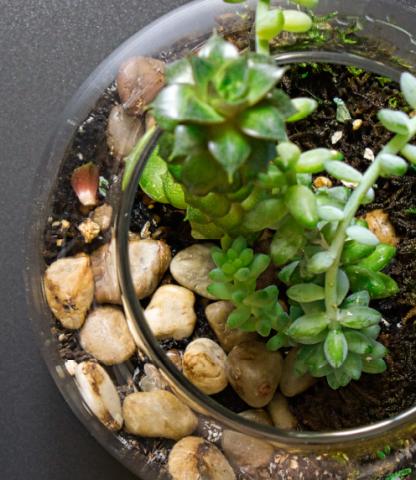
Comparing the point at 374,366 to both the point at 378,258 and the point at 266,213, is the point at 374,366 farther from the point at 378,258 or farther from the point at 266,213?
the point at 266,213

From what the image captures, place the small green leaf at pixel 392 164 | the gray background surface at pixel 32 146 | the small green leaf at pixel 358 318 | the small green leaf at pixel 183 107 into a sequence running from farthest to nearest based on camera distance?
the gray background surface at pixel 32 146
the small green leaf at pixel 358 318
the small green leaf at pixel 392 164
the small green leaf at pixel 183 107

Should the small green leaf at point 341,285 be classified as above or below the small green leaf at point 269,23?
below

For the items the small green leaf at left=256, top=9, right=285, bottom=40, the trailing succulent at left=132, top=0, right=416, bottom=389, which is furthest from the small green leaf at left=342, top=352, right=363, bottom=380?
the small green leaf at left=256, top=9, right=285, bottom=40

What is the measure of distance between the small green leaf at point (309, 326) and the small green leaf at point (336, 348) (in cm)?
1

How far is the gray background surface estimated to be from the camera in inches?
42.3

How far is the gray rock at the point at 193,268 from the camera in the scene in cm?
82

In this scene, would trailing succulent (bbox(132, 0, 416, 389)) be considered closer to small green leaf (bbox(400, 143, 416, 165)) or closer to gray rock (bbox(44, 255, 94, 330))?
small green leaf (bbox(400, 143, 416, 165))

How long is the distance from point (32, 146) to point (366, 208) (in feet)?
1.67

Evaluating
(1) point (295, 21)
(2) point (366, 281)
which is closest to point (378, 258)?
(2) point (366, 281)

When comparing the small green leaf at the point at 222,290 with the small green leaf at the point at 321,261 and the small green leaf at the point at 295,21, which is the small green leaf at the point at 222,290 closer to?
the small green leaf at the point at 321,261

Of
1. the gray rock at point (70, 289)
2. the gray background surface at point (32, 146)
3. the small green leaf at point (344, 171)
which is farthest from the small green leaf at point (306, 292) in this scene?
the gray background surface at point (32, 146)

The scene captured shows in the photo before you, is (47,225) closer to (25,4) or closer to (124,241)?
(124,241)

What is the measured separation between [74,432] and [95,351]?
33 cm

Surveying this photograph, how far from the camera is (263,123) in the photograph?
1.62 ft
